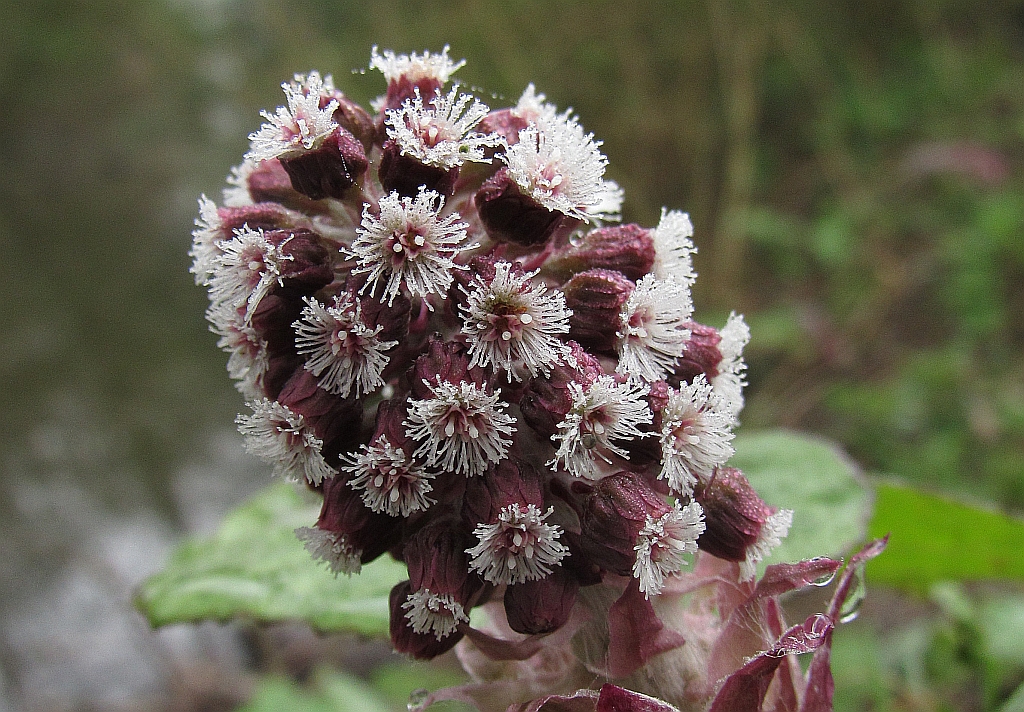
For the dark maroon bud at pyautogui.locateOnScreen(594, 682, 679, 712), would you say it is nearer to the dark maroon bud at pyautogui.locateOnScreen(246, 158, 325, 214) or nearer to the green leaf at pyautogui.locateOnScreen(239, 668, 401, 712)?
the dark maroon bud at pyautogui.locateOnScreen(246, 158, 325, 214)

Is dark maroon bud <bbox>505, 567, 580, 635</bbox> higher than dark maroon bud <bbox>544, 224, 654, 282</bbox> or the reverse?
the reverse


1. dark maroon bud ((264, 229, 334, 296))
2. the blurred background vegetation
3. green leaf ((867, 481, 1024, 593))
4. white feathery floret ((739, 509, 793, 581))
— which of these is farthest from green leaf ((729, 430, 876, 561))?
the blurred background vegetation

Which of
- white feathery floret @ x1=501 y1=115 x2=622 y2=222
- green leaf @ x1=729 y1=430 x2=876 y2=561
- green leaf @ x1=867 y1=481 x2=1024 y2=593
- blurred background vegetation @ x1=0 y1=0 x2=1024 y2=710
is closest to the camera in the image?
white feathery floret @ x1=501 y1=115 x2=622 y2=222

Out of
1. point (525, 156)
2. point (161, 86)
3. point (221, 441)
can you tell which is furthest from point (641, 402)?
point (161, 86)

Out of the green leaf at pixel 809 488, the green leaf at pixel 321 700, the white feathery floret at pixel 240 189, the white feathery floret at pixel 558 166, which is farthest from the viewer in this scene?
the green leaf at pixel 321 700

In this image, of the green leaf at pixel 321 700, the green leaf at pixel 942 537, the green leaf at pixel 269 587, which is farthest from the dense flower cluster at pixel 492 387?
the green leaf at pixel 321 700

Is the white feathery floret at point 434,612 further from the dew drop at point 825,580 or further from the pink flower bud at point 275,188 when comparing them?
the pink flower bud at point 275,188
